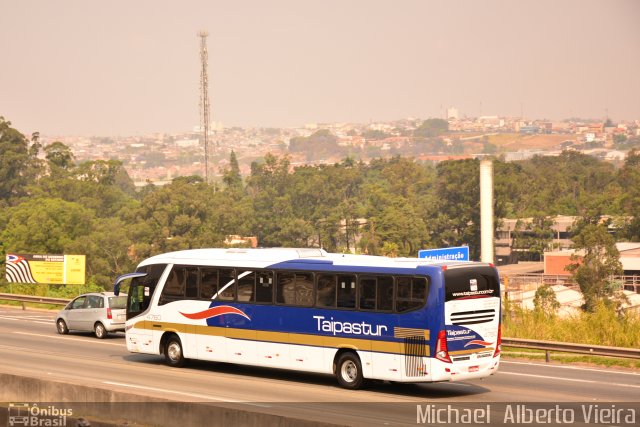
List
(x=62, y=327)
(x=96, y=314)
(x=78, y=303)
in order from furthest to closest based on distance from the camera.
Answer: (x=62, y=327) → (x=78, y=303) → (x=96, y=314)

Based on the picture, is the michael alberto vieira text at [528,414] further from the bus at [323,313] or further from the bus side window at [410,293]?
the bus side window at [410,293]

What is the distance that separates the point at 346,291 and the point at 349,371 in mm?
1530

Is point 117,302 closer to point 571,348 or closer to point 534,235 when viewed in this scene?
point 571,348

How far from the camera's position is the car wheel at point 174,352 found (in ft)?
75.0

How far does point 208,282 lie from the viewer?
73.3ft

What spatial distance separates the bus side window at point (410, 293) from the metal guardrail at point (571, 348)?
7495 millimetres

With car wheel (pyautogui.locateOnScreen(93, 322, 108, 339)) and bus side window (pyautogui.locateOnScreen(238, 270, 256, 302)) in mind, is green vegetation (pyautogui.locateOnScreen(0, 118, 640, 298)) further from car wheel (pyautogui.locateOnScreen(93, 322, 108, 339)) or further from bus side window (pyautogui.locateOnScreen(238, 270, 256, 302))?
bus side window (pyautogui.locateOnScreen(238, 270, 256, 302))

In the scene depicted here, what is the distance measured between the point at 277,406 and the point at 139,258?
298ft

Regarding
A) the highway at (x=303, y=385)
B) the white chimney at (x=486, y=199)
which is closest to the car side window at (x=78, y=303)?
the highway at (x=303, y=385)

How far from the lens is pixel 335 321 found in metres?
19.7

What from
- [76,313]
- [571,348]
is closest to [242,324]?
[571,348]

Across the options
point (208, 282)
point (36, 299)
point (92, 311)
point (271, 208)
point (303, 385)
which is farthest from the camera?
point (271, 208)

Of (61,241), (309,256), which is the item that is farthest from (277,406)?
(61,241)

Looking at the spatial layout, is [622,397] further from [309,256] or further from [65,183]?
[65,183]
